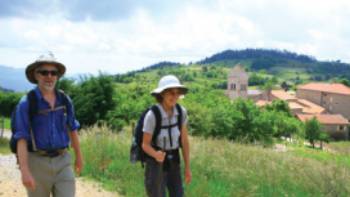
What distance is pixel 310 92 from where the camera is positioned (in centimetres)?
8631

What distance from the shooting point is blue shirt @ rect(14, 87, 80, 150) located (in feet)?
10.3

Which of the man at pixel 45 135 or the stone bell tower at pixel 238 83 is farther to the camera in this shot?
the stone bell tower at pixel 238 83

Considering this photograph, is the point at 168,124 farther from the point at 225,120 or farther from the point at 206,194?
the point at 225,120

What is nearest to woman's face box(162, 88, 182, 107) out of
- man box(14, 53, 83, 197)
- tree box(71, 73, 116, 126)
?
man box(14, 53, 83, 197)

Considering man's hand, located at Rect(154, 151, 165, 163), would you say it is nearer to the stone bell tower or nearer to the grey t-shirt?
the grey t-shirt

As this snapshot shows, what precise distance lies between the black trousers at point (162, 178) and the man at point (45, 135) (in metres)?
0.73

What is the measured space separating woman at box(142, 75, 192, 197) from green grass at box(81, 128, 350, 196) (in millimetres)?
1537

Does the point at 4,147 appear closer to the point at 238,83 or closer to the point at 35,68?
the point at 35,68

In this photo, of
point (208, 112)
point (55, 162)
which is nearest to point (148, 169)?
point (55, 162)

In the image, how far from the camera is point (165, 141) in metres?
3.66

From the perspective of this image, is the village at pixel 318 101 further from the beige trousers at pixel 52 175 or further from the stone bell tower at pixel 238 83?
the beige trousers at pixel 52 175

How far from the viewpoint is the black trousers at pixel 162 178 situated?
12.3 feet

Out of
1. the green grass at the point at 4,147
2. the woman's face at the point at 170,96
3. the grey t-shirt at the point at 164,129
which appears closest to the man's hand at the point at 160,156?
the grey t-shirt at the point at 164,129

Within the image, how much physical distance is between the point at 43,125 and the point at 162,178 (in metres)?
1.23
